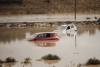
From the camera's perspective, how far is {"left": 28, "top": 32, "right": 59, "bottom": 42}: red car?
15.8ft

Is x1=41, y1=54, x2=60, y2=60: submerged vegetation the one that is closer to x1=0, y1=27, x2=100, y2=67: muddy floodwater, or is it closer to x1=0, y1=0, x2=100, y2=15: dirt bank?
x1=0, y1=27, x2=100, y2=67: muddy floodwater

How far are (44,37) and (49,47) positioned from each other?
8.7 inches

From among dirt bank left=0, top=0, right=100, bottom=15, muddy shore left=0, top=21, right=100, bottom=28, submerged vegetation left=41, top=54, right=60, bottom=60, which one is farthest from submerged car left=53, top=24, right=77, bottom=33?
submerged vegetation left=41, top=54, right=60, bottom=60

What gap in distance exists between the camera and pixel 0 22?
4.88 metres

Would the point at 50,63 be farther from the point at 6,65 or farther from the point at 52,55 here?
the point at 6,65

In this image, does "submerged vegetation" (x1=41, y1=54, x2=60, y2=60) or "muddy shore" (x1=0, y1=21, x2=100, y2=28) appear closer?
"submerged vegetation" (x1=41, y1=54, x2=60, y2=60)

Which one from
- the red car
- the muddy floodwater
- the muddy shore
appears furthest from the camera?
the muddy shore

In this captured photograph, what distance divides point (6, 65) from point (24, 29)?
84 cm

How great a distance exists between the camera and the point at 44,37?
486cm

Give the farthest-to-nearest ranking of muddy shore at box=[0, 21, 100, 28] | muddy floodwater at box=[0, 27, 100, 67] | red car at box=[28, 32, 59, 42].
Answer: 1. muddy shore at box=[0, 21, 100, 28]
2. red car at box=[28, 32, 59, 42]
3. muddy floodwater at box=[0, 27, 100, 67]

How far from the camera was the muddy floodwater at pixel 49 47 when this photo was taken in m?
4.70

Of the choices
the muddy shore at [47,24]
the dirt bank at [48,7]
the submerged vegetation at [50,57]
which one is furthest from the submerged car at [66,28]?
the submerged vegetation at [50,57]

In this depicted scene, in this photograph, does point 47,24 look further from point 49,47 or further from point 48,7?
point 49,47

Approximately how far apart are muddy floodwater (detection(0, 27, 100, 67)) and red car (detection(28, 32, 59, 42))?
0.07 meters
